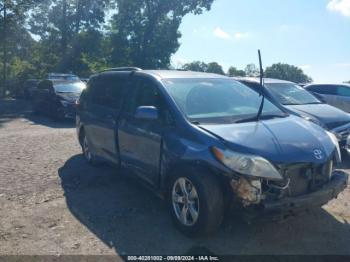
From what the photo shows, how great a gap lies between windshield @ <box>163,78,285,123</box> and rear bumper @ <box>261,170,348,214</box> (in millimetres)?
1204

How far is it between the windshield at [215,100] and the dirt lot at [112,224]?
1.29 metres

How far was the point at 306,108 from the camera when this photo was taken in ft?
28.1

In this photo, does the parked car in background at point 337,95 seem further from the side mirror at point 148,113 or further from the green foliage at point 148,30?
the green foliage at point 148,30

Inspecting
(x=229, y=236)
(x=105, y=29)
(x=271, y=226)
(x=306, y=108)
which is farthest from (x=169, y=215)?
(x=105, y=29)

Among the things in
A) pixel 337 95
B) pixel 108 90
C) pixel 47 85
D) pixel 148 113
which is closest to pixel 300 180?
pixel 148 113

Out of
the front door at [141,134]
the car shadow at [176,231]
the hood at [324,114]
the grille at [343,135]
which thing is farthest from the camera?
the hood at [324,114]

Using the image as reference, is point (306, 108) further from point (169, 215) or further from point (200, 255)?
point (200, 255)

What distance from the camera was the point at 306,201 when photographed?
389 centimetres

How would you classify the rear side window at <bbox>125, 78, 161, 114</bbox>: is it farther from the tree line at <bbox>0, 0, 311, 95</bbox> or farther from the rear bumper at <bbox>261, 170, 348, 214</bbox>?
the tree line at <bbox>0, 0, 311, 95</bbox>

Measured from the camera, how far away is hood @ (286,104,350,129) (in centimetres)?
794

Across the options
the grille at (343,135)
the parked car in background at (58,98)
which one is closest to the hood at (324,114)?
the grille at (343,135)

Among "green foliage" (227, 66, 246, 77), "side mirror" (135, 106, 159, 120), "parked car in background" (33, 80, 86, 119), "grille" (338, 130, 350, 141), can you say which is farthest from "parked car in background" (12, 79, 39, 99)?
"side mirror" (135, 106, 159, 120)

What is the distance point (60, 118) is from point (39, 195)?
8943 millimetres

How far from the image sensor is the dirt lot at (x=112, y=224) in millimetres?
4039
